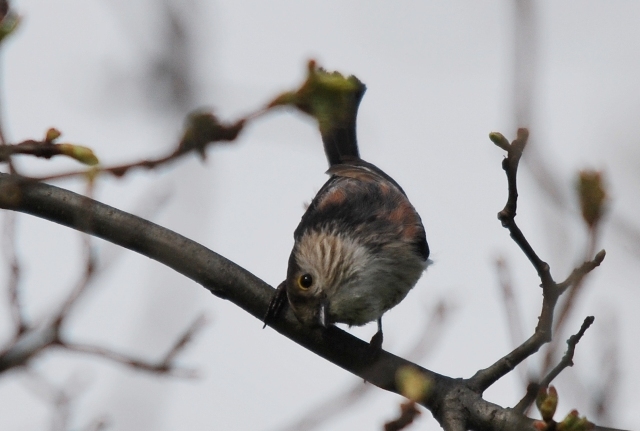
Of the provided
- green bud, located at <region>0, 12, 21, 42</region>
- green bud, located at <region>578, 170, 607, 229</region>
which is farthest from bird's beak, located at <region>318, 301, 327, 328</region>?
green bud, located at <region>0, 12, 21, 42</region>

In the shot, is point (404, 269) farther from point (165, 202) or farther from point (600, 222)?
point (600, 222)

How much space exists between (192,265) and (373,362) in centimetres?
116

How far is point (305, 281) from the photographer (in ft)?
19.4

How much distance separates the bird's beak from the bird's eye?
205 millimetres

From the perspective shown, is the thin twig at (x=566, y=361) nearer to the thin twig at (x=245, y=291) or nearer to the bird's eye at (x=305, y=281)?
the thin twig at (x=245, y=291)

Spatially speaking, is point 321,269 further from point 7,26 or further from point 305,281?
point 7,26

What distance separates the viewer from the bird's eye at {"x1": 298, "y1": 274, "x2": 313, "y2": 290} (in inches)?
230

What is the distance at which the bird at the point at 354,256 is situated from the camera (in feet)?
19.1

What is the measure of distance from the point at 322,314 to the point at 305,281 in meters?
0.55

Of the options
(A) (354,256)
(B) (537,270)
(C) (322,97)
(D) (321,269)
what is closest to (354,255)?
(A) (354,256)

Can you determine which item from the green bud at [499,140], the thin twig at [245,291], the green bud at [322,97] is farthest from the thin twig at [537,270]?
the green bud at [322,97]

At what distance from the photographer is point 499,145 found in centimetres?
311

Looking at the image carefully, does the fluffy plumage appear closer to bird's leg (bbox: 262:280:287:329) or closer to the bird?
the bird

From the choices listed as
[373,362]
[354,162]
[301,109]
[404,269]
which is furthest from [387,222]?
[301,109]
